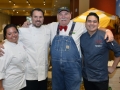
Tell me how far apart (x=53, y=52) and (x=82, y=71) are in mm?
436

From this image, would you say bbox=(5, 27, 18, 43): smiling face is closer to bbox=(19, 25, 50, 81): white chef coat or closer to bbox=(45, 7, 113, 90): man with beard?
bbox=(19, 25, 50, 81): white chef coat

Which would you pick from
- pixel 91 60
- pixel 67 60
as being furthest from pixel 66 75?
pixel 91 60

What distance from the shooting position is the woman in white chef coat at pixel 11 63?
191 cm

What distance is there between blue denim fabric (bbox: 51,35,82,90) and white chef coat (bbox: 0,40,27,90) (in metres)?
0.41

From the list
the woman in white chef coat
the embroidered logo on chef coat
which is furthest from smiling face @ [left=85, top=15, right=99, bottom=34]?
the woman in white chef coat

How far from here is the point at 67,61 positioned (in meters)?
2.17

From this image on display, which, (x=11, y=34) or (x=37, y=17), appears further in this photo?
(x=37, y=17)

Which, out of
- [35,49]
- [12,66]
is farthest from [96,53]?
[12,66]

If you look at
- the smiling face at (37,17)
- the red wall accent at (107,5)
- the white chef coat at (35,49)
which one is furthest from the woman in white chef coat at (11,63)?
the red wall accent at (107,5)

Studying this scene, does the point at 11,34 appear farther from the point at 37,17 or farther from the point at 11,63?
the point at 37,17

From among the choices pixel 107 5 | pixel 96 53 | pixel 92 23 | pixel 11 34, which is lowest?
pixel 96 53

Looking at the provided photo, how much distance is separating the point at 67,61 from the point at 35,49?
1.39 feet

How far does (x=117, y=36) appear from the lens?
470 cm

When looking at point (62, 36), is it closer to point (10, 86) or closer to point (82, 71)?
point (82, 71)
